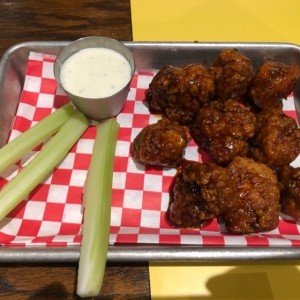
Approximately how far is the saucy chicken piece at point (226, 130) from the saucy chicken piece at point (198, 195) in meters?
0.30

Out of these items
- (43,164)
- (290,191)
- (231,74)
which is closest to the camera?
(290,191)

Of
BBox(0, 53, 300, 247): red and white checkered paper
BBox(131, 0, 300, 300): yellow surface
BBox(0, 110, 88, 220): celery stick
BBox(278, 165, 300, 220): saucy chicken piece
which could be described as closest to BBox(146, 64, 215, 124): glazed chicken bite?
BBox(0, 53, 300, 247): red and white checkered paper

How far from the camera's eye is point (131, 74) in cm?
321

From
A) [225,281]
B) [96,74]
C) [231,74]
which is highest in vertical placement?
[231,74]

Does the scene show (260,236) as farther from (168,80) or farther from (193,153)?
(168,80)

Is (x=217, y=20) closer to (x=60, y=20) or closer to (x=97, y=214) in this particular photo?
(x=60, y=20)

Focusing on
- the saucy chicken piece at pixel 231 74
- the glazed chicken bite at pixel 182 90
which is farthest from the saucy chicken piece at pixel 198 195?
the saucy chicken piece at pixel 231 74

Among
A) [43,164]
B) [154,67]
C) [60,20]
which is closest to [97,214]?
[43,164]

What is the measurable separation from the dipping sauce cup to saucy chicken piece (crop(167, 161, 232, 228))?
91cm

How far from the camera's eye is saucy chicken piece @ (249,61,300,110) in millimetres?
3096

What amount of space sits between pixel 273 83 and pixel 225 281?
1.65 m

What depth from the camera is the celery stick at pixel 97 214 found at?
2408 mm

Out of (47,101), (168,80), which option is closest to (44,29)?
(47,101)

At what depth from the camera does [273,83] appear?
3094 mm
